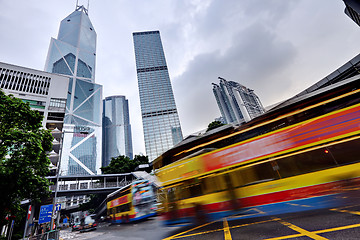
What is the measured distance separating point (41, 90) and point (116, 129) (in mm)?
145850

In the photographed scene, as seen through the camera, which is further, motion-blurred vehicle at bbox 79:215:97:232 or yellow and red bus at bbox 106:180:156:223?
motion-blurred vehicle at bbox 79:215:97:232

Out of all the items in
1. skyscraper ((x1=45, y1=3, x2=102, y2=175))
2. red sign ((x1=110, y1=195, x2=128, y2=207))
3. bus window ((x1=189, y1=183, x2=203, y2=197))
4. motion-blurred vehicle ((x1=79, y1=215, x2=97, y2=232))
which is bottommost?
motion-blurred vehicle ((x1=79, y1=215, x2=97, y2=232))

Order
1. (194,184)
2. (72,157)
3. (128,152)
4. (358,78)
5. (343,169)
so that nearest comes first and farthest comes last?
1. (343,169)
2. (358,78)
3. (194,184)
4. (72,157)
5. (128,152)

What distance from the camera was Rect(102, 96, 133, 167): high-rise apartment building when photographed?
163750mm

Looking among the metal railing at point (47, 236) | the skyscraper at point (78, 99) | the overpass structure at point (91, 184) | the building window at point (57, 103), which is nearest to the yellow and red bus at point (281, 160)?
the metal railing at point (47, 236)

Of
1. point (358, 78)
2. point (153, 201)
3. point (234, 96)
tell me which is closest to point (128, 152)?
point (234, 96)

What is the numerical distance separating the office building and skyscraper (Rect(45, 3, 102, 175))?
64588mm

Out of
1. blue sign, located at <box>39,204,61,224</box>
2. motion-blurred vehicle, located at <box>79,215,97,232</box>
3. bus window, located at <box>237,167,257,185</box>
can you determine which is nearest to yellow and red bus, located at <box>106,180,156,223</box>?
blue sign, located at <box>39,204,61,224</box>

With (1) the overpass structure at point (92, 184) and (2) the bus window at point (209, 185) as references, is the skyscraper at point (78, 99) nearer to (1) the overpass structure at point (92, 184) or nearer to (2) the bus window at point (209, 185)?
(1) the overpass structure at point (92, 184)

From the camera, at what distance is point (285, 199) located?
4191 mm

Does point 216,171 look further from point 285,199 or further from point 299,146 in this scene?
point 299,146

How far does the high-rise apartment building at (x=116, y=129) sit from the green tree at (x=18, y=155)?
163 metres

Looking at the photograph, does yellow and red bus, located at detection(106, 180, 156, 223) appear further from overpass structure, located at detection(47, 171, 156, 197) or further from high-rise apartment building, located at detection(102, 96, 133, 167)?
high-rise apartment building, located at detection(102, 96, 133, 167)

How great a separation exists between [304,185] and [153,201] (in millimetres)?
10435
